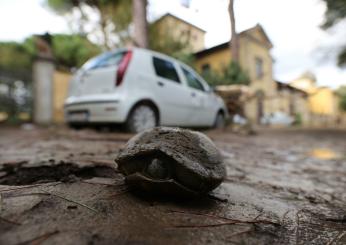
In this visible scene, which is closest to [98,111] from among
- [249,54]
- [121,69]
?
[121,69]

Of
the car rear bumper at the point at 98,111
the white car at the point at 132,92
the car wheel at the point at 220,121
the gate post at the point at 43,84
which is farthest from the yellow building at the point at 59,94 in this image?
the car wheel at the point at 220,121

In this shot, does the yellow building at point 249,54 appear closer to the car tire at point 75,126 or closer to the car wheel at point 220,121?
the car wheel at point 220,121

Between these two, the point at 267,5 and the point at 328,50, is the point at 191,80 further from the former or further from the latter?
the point at 328,50

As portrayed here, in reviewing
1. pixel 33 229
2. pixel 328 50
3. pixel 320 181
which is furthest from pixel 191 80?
pixel 328 50

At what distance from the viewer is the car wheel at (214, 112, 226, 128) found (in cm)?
596

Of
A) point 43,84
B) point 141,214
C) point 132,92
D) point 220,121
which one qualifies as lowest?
point 141,214

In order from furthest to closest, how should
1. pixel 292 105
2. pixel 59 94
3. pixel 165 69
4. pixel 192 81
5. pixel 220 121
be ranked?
pixel 292 105 → pixel 59 94 → pixel 220 121 → pixel 192 81 → pixel 165 69

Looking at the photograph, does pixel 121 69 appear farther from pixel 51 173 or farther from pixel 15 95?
pixel 15 95

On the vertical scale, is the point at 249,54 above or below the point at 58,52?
below

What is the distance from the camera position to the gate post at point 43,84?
8398 millimetres

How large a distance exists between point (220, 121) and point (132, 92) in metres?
2.85

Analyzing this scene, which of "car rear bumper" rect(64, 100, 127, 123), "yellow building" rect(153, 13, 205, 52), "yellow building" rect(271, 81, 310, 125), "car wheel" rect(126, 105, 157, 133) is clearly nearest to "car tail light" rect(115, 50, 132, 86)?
"car rear bumper" rect(64, 100, 127, 123)

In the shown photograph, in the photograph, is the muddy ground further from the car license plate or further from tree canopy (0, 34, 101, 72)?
tree canopy (0, 34, 101, 72)

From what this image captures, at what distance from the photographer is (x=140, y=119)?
4.04 meters
